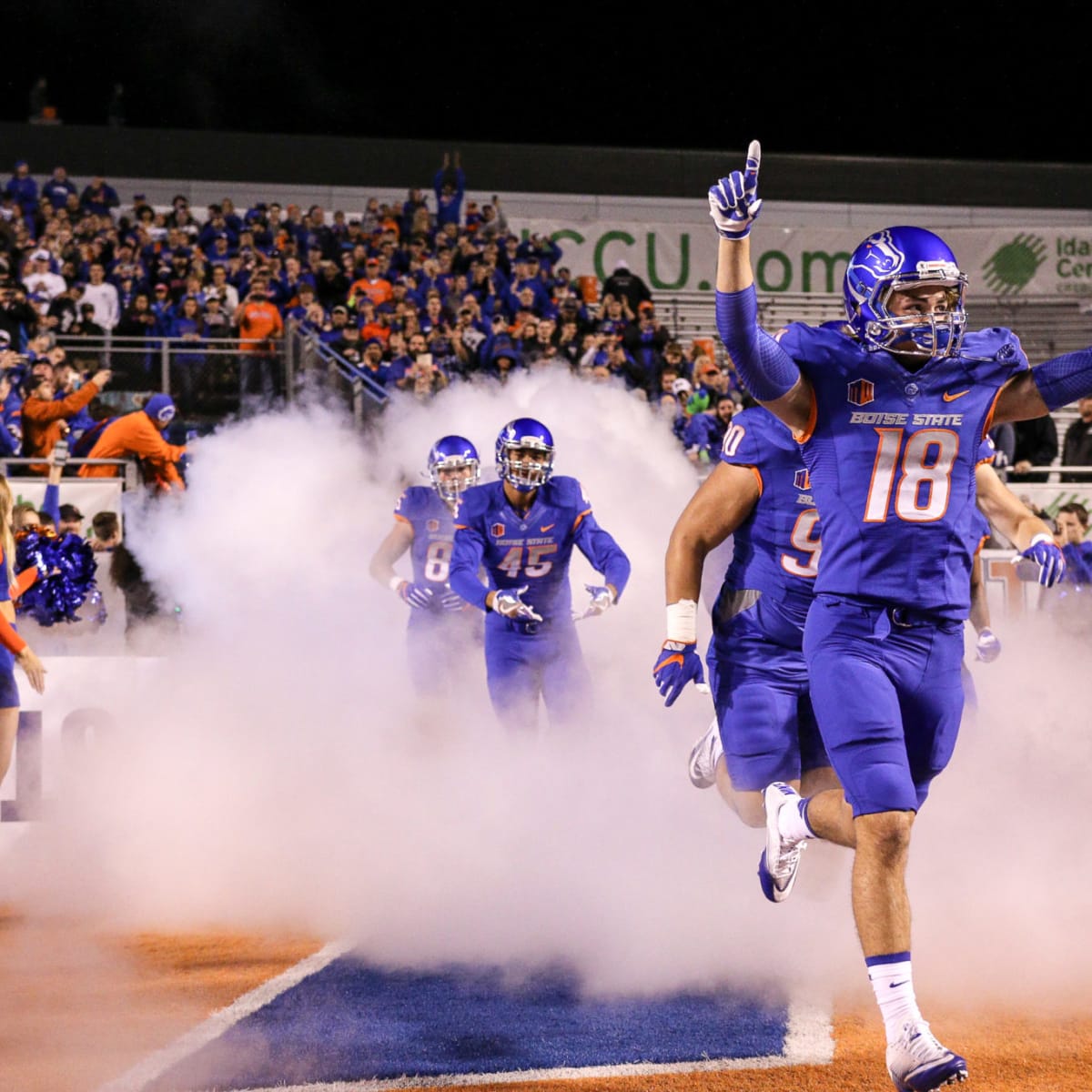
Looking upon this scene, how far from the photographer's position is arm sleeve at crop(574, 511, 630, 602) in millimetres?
7309

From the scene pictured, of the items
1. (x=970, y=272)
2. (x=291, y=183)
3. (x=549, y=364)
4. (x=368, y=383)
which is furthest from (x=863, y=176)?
(x=368, y=383)

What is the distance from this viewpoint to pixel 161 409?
1134cm

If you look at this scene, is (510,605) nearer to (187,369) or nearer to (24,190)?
(187,369)

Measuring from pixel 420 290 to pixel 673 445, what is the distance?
152 inches

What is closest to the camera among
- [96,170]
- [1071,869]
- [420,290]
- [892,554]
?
[892,554]

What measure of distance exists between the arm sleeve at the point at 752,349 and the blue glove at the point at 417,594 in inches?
188

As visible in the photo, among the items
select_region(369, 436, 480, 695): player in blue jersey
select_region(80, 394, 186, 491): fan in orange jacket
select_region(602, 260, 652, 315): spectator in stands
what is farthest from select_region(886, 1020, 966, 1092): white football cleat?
select_region(602, 260, 652, 315): spectator in stands

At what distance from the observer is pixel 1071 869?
219 inches

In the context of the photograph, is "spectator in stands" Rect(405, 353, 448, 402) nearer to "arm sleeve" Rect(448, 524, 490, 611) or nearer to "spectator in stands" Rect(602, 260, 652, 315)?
"spectator in stands" Rect(602, 260, 652, 315)

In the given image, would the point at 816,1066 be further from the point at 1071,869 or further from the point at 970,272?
the point at 970,272

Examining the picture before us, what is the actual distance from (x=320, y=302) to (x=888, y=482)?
11.7m

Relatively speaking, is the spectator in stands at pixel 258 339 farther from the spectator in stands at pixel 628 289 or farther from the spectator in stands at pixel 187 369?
the spectator in stands at pixel 628 289

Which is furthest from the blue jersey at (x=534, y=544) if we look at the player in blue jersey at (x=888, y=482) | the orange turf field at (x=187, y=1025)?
the player in blue jersey at (x=888, y=482)

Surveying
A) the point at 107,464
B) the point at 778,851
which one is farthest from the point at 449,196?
the point at 778,851
